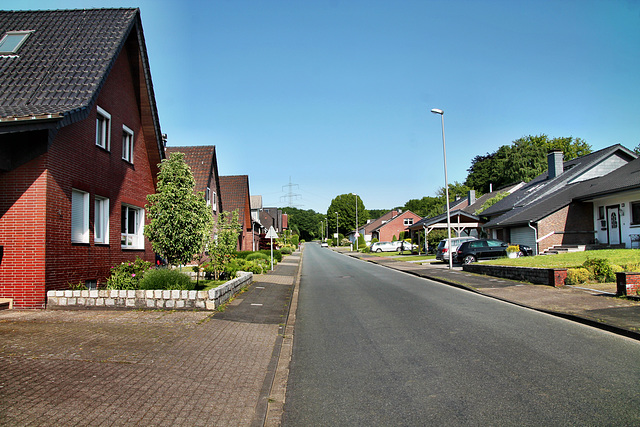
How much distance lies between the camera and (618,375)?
5703 mm

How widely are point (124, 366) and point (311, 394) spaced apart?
8.01 ft

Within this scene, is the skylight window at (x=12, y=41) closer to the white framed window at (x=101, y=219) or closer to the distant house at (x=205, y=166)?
the white framed window at (x=101, y=219)

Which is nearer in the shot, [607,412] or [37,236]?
[607,412]

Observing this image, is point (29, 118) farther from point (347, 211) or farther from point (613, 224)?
point (347, 211)

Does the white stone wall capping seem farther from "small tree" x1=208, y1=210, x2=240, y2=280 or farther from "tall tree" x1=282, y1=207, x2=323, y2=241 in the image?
"tall tree" x1=282, y1=207, x2=323, y2=241

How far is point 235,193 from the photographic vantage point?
3941cm

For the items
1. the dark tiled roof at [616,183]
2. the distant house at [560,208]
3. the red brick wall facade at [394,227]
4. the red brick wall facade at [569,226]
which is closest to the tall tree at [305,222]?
the red brick wall facade at [394,227]

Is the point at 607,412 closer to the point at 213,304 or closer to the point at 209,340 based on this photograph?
the point at 209,340

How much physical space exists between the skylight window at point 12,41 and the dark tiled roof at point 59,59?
0.50ft

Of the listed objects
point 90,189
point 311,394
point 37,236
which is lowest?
point 311,394

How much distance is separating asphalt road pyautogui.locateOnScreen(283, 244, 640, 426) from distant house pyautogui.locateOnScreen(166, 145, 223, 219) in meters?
19.3

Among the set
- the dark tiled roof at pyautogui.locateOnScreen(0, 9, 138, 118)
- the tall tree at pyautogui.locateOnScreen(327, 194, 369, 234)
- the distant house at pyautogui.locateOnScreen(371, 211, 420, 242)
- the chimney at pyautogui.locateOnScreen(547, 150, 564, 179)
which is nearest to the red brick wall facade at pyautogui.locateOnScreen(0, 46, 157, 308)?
the dark tiled roof at pyautogui.locateOnScreen(0, 9, 138, 118)

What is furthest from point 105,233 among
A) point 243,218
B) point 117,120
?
point 243,218

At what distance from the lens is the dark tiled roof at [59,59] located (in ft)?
33.6
